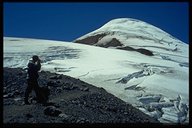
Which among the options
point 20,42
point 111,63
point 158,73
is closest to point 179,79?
point 158,73

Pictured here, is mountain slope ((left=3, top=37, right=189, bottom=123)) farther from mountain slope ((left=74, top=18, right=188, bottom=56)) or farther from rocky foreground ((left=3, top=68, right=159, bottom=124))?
mountain slope ((left=74, top=18, right=188, bottom=56))

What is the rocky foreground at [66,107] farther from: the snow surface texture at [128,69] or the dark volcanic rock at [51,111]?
the snow surface texture at [128,69]

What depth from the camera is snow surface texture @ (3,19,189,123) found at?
904 centimetres

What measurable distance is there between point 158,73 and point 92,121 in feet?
17.9

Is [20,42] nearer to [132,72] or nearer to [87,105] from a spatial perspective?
[132,72]

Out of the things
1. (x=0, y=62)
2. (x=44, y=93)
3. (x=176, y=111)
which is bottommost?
(x=176, y=111)

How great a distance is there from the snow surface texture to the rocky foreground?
948 mm

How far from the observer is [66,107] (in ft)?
24.1

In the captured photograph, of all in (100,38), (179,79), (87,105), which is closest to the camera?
(87,105)

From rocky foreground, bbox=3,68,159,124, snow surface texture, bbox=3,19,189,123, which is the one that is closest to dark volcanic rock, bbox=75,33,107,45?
snow surface texture, bbox=3,19,189,123

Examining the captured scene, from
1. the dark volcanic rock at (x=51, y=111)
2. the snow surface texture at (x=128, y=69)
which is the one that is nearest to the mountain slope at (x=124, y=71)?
the snow surface texture at (x=128, y=69)

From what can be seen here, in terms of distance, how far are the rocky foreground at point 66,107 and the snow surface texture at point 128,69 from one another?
37.3 inches

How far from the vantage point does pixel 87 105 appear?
25.0ft

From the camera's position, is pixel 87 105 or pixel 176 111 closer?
pixel 87 105
